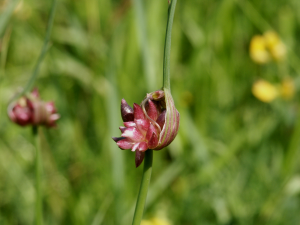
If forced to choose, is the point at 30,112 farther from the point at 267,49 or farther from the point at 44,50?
A: the point at 267,49

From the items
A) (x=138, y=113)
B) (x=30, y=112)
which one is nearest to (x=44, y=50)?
(x=30, y=112)

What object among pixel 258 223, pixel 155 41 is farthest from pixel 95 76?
pixel 258 223

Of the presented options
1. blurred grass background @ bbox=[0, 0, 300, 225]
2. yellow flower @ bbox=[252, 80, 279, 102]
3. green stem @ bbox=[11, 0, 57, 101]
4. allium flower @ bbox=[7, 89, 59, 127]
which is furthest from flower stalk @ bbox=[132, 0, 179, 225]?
yellow flower @ bbox=[252, 80, 279, 102]

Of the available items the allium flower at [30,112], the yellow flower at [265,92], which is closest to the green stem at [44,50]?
the allium flower at [30,112]

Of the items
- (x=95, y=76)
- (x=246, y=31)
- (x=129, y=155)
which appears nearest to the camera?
(x=129, y=155)

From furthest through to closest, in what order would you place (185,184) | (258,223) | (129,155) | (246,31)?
(246,31)
(129,155)
(185,184)
(258,223)

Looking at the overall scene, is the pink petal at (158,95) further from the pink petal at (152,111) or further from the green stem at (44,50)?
the green stem at (44,50)

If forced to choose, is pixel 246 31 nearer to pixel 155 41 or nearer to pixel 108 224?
pixel 155 41
